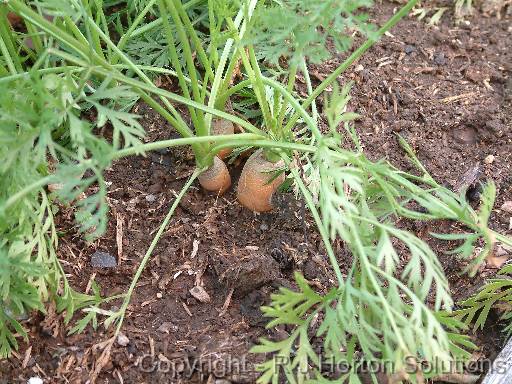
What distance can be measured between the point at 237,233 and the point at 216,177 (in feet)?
0.50

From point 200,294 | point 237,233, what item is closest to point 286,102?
point 237,233

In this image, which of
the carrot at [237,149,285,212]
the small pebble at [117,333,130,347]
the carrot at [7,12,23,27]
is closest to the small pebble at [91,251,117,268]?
the small pebble at [117,333,130,347]

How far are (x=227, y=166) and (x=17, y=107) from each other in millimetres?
735

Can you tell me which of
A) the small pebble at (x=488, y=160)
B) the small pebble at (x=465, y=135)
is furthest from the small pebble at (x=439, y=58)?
the small pebble at (x=488, y=160)

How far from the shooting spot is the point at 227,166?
6.28 ft

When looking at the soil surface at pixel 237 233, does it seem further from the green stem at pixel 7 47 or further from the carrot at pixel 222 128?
the green stem at pixel 7 47

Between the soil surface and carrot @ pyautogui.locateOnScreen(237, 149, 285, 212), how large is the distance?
0.03 m

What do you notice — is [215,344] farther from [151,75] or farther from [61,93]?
[151,75]

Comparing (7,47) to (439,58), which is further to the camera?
(439,58)

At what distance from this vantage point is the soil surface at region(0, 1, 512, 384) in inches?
59.5

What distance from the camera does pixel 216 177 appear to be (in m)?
1.77

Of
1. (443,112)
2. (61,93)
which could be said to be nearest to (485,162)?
(443,112)

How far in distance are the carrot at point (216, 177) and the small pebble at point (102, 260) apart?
0.30 metres

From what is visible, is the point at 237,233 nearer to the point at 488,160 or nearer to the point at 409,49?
the point at 488,160
